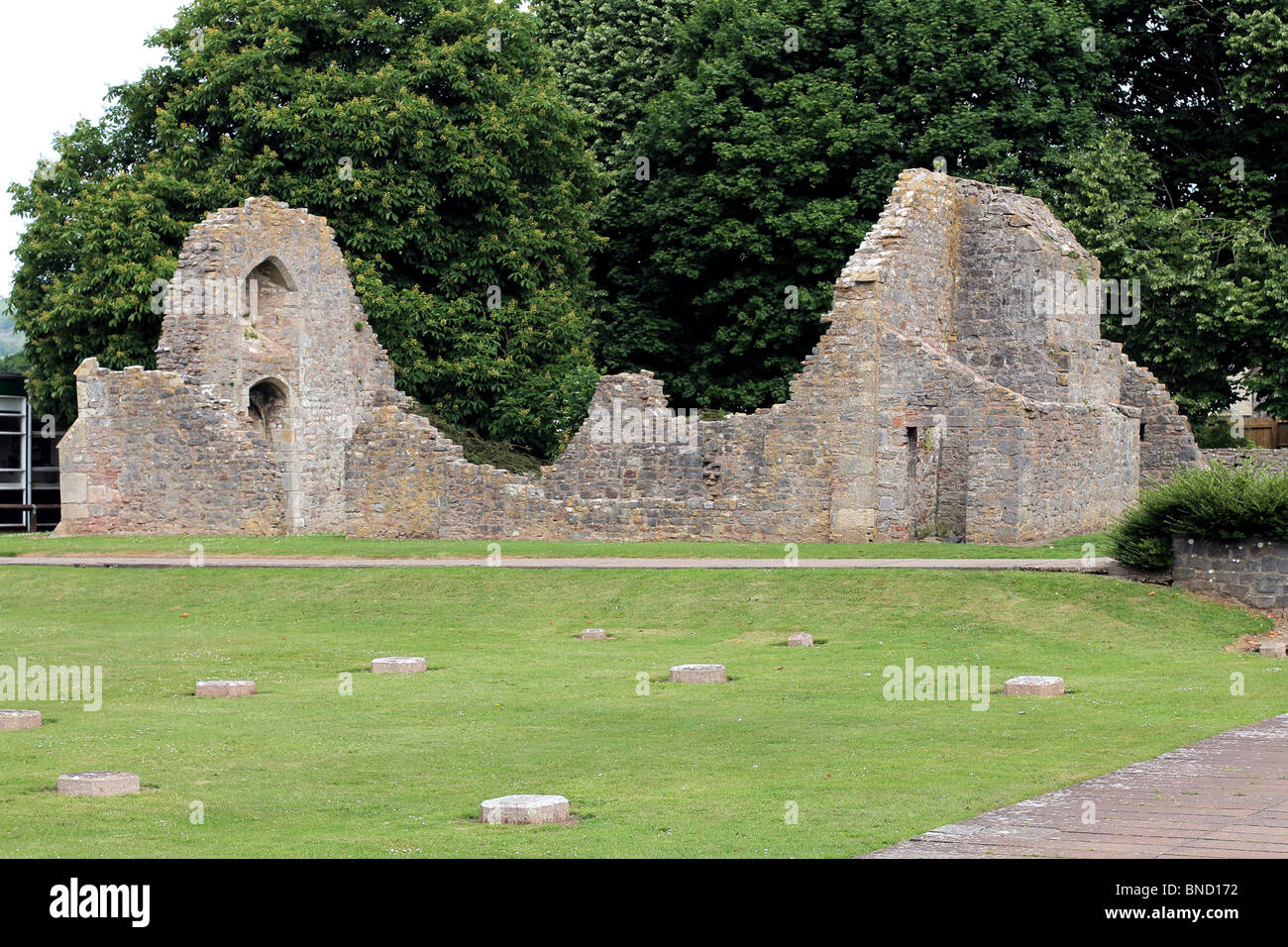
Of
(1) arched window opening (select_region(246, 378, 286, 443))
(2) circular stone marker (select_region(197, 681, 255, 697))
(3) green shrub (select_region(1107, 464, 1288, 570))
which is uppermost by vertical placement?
(1) arched window opening (select_region(246, 378, 286, 443))

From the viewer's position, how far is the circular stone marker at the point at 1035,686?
52.3ft

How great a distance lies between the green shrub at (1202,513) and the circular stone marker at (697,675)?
29.7 feet

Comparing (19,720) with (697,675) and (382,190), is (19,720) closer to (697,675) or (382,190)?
(697,675)

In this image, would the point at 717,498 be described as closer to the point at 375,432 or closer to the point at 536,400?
the point at 375,432

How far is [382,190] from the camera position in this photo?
1620 inches

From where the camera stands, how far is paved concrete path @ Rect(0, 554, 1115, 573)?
2439 centimetres

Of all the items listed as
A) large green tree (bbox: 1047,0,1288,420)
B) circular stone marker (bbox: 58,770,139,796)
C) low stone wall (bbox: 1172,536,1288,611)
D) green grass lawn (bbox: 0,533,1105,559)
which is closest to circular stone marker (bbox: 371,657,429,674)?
circular stone marker (bbox: 58,770,139,796)

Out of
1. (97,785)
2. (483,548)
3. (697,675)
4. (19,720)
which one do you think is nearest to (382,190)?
(483,548)

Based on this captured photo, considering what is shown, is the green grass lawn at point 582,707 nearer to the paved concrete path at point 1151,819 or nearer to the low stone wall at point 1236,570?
the paved concrete path at point 1151,819

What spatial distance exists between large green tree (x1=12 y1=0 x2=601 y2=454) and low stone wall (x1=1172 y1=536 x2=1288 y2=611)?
19.7 m

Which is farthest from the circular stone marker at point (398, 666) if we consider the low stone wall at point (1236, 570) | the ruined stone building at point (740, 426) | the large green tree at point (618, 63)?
the large green tree at point (618, 63)

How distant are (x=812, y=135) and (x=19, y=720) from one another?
104 feet

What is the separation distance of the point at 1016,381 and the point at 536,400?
1316 cm

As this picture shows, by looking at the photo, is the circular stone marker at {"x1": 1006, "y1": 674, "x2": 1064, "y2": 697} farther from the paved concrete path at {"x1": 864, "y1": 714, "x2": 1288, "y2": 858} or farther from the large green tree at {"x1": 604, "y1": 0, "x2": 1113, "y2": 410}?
the large green tree at {"x1": 604, "y1": 0, "x2": 1113, "y2": 410}
